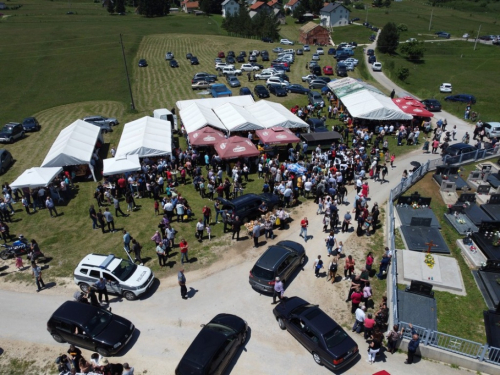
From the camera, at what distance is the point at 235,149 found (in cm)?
2614

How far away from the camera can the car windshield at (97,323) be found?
12930mm

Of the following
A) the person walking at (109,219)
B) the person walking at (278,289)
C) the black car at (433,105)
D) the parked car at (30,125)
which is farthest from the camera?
the black car at (433,105)

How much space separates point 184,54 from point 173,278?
60086 mm

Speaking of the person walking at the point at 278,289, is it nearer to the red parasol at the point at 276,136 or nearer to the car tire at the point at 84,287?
the car tire at the point at 84,287

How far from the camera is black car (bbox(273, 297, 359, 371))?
1212 centimetres

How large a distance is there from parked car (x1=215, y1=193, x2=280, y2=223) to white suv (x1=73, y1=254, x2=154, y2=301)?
596 cm

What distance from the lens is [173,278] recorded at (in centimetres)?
1694

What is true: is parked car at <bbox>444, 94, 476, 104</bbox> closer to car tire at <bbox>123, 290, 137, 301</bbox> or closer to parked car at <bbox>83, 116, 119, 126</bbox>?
parked car at <bbox>83, 116, 119, 126</bbox>

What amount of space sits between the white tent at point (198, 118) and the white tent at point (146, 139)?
1.81 metres

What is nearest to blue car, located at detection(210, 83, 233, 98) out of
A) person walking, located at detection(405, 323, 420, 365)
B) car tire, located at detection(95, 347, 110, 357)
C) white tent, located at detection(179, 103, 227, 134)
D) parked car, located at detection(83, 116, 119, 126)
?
white tent, located at detection(179, 103, 227, 134)

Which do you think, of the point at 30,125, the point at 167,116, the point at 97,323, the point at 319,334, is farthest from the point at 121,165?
the point at 30,125

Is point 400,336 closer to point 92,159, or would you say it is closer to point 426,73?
point 92,159

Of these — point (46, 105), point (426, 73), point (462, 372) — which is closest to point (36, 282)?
point (462, 372)

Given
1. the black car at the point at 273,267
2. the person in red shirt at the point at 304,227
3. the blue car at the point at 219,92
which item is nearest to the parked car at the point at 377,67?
the blue car at the point at 219,92
